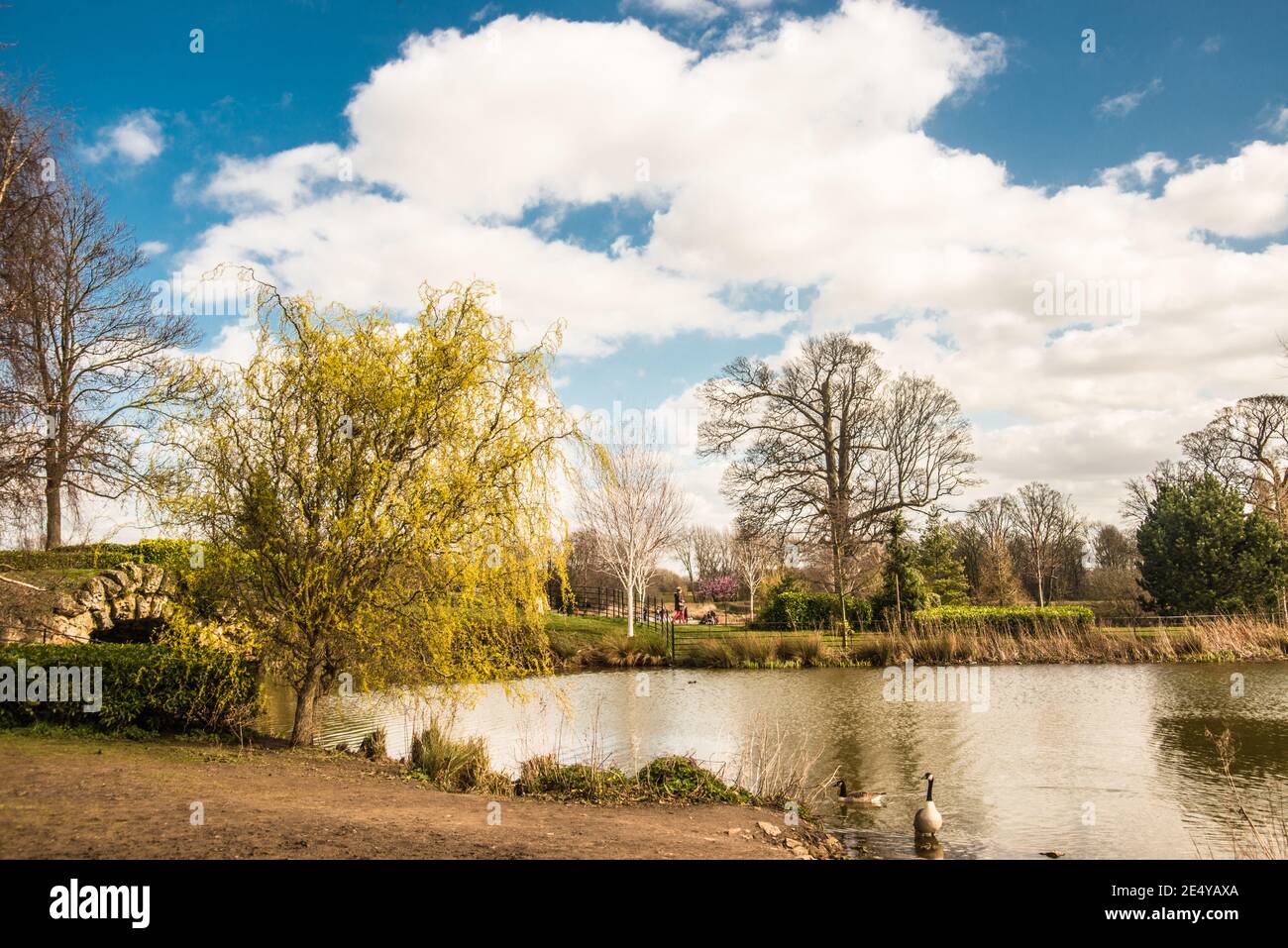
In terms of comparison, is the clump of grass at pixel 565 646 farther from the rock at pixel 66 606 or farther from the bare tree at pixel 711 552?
the bare tree at pixel 711 552

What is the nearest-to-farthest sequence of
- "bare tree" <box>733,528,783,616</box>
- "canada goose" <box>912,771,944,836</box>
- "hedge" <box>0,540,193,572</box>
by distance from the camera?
"canada goose" <box>912,771,944,836</box> → "hedge" <box>0,540,193,572</box> → "bare tree" <box>733,528,783,616</box>

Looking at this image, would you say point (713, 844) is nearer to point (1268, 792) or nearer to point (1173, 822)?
point (1173, 822)

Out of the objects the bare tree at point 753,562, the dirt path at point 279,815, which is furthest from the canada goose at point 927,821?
the bare tree at point 753,562

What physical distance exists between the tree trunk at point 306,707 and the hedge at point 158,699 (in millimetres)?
860

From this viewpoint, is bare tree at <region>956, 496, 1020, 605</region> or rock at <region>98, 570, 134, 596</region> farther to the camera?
bare tree at <region>956, 496, 1020, 605</region>

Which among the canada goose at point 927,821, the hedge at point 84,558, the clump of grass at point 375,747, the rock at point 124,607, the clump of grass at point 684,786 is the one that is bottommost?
the canada goose at point 927,821

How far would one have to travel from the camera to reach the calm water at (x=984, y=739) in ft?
32.2

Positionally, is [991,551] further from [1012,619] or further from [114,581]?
[114,581]

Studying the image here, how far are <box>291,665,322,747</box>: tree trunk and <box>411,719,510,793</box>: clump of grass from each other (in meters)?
1.53

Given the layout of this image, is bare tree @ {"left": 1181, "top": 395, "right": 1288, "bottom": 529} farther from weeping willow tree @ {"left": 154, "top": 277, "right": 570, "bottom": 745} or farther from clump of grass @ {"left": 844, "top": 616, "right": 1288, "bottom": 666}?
weeping willow tree @ {"left": 154, "top": 277, "right": 570, "bottom": 745}

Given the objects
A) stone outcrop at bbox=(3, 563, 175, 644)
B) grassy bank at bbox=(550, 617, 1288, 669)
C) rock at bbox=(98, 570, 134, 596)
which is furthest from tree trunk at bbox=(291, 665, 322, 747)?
grassy bank at bbox=(550, 617, 1288, 669)

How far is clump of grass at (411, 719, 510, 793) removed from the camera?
10.0 m

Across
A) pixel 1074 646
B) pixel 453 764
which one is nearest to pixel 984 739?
pixel 453 764

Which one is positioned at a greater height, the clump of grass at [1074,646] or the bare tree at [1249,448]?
the bare tree at [1249,448]
